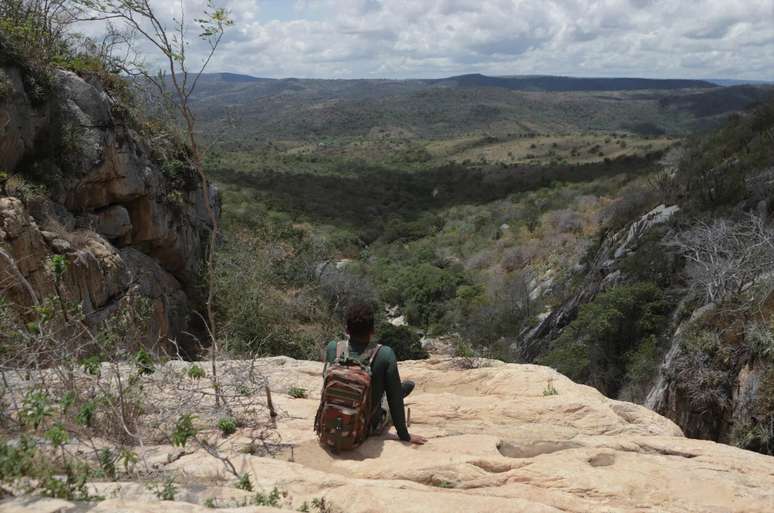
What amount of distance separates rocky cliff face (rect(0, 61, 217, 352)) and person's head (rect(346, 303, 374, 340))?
3772mm

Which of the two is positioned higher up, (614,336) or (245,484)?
(245,484)

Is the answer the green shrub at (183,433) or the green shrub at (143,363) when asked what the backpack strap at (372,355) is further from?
the green shrub at (143,363)

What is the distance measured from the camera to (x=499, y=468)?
405 cm

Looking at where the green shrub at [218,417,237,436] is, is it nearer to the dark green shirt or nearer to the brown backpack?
the brown backpack

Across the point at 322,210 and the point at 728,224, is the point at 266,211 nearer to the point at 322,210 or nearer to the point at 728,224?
the point at 322,210

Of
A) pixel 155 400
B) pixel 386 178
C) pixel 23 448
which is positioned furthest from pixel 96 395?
pixel 386 178

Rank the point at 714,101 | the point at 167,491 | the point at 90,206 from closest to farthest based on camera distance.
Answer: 1. the point at 167,491
2. the point at 90,206
3. the point at 714,101

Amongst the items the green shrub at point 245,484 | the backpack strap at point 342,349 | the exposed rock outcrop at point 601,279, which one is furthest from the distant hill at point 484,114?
the green shrub at point 245,484

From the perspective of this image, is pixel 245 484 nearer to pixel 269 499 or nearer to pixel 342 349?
pixel 269 499

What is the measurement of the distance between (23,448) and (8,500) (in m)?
0.44

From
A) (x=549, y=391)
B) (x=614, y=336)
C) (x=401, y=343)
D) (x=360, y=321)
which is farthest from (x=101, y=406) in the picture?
(x=401, y=343)

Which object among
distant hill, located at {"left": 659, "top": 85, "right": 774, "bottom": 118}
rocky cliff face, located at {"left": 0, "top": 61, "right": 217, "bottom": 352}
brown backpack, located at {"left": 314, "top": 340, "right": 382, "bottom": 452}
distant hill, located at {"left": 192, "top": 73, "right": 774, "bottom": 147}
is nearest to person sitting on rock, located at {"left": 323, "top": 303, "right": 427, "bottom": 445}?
brown backpack, located at {"left": 314, "top": 340, "right": 382, "bottom": 452}

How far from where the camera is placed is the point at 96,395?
13.8 ft

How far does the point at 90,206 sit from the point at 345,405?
7.87 m
